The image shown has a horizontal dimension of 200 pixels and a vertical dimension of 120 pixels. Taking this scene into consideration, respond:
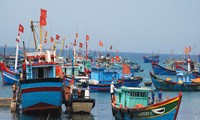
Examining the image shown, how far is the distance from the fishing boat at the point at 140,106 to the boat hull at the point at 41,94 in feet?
14.5

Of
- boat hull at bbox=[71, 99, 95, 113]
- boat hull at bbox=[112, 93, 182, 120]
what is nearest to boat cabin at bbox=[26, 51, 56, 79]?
boat hull at bbox=[71, 99, 95, 113]

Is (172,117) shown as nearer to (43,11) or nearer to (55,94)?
(55,94)

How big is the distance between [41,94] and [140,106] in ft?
27.4

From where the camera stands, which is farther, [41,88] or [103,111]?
[103,111]

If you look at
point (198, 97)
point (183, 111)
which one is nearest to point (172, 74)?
point (198, 97)

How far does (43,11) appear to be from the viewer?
138ft

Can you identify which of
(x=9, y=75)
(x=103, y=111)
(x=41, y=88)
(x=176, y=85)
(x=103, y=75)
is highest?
(x=41, y=88)

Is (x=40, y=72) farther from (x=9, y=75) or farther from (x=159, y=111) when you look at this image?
(x=9, y=75)

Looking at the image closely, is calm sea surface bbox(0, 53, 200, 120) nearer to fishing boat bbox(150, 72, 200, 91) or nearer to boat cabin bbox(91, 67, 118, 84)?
fishing boat bbox(150, 72, 200, 91)

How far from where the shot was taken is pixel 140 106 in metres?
34.3

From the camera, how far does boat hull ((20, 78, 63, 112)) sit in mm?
38250

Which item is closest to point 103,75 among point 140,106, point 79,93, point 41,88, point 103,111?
point 103,111

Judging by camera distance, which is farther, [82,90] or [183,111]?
[183,111]

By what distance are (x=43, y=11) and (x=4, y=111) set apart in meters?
8.72
